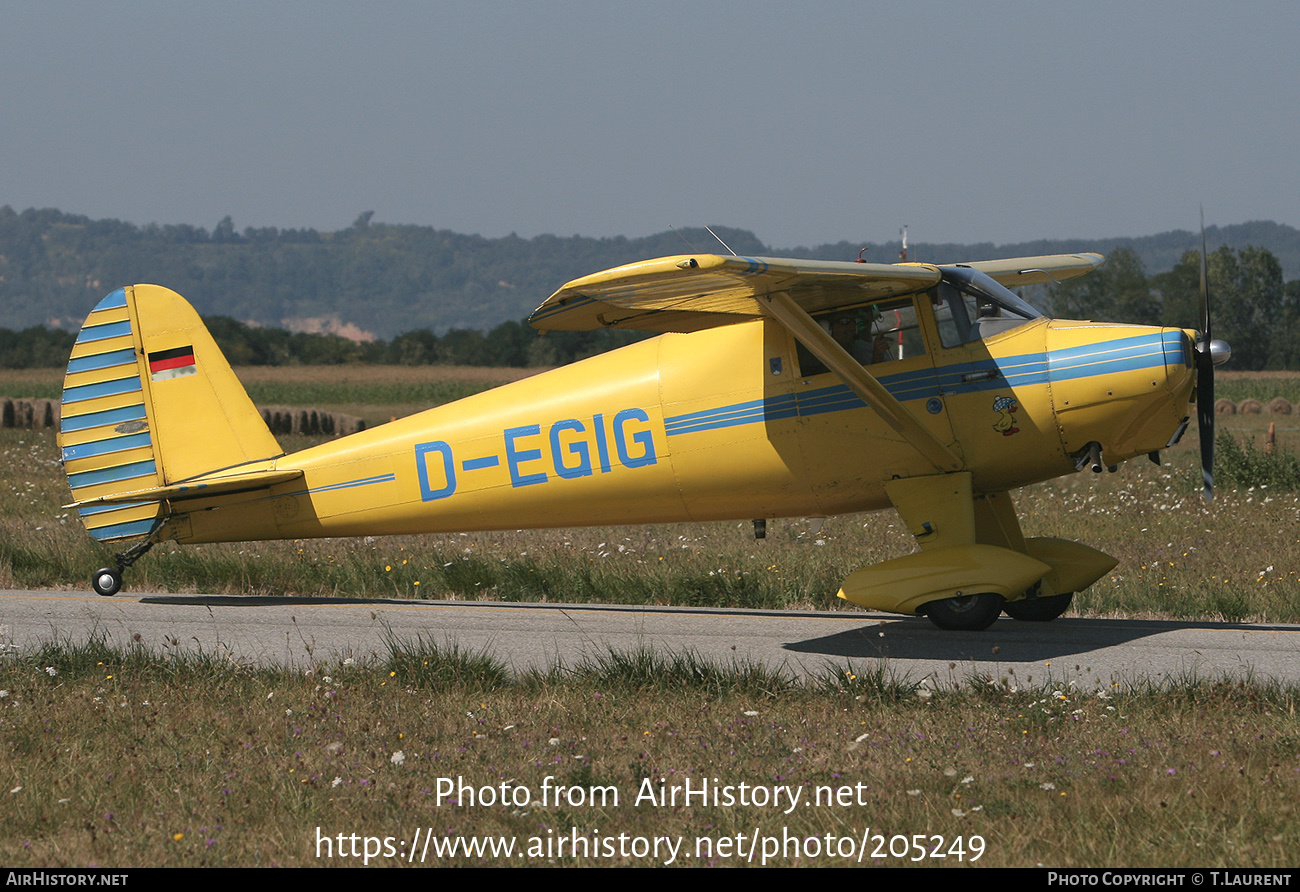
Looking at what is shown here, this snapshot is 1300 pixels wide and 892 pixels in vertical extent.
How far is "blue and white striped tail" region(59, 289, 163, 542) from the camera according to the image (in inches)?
472

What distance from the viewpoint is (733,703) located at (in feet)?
24.0

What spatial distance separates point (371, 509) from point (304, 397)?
6593 centimetres

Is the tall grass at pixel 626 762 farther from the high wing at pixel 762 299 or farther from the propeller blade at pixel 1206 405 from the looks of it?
the propeller blade at pixel 1206 405

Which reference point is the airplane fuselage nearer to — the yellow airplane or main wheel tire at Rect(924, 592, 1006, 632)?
the yellow airplane

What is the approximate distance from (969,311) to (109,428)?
26.8 feet

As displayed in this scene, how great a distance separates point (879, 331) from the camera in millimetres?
10188

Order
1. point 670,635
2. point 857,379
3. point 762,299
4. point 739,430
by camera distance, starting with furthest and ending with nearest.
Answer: point 739,430 → point 670,635 → point 857,379 → point 762,299

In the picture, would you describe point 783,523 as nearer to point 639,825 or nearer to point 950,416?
point 950,416

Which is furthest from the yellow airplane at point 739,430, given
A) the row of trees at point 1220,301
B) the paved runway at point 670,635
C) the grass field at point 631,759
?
the row of trees at point 1220,301

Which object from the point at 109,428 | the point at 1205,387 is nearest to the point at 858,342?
the point at 1205,387

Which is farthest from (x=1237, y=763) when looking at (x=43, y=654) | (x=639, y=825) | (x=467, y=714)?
(x=43, y=654)

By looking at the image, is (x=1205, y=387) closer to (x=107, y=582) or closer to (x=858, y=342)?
(x=858, y=342)

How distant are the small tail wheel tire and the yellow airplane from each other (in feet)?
0.07

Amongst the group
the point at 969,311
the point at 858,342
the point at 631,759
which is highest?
the point at 969,311
